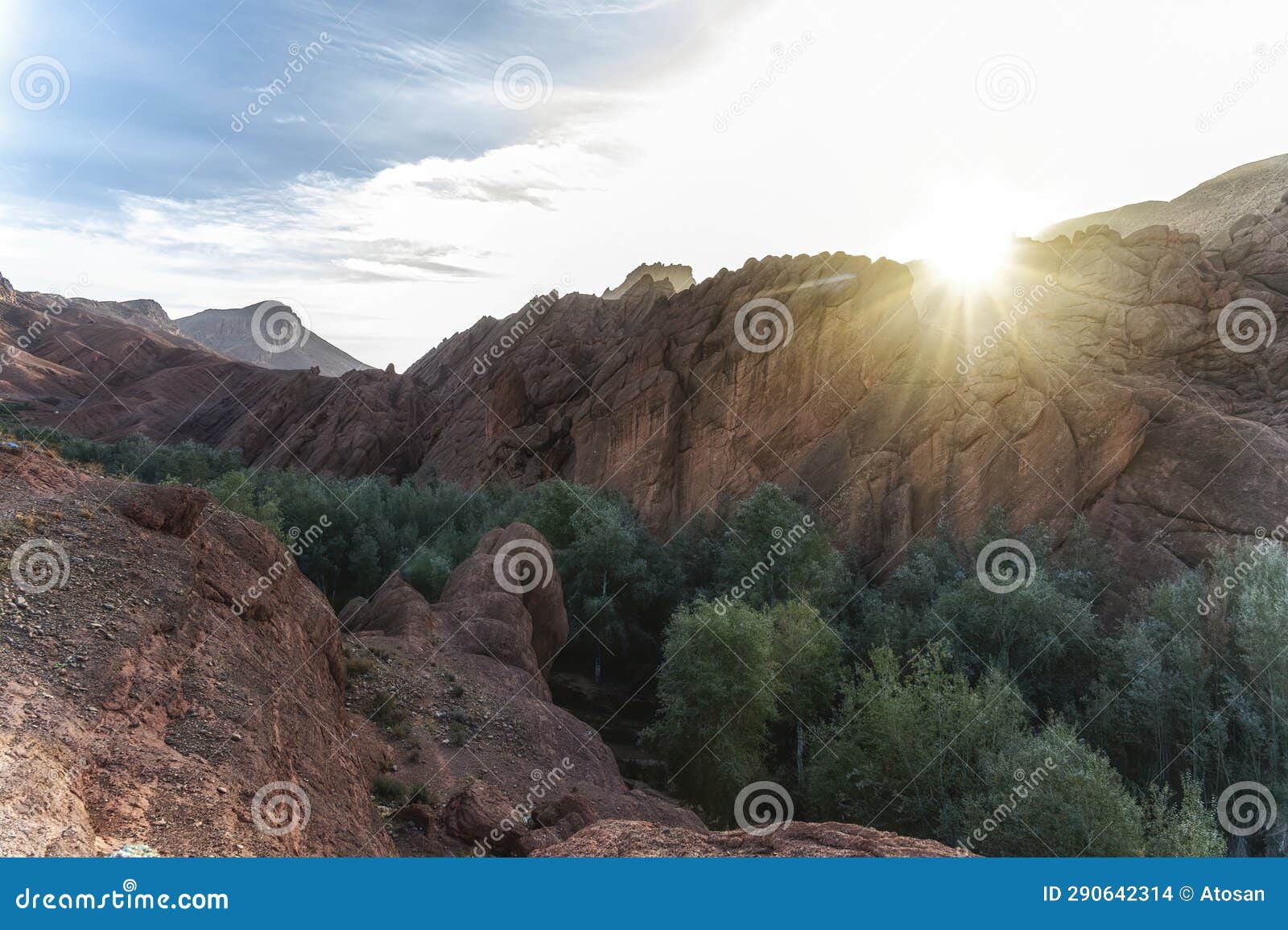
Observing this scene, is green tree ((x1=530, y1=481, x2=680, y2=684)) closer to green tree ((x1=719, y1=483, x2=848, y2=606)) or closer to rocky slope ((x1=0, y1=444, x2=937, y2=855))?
green tree ((x1=719, y1=483, x2=848, y2=606))

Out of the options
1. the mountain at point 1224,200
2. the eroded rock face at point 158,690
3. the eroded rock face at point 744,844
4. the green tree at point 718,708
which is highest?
the mountain at point 1224,200

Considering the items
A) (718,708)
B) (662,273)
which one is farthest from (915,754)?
(662,273)

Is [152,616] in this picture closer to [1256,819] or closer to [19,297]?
[1256,819]

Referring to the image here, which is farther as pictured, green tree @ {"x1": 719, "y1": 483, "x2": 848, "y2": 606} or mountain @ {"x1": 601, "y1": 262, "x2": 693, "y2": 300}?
mountain @ {"x1": 601, "y1": 262, "x2": 693, "y2": 300}

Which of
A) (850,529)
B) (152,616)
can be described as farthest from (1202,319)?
(152,616)

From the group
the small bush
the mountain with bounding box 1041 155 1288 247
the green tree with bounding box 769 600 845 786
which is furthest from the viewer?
the mountain with bounding box 1041 155 1288 247

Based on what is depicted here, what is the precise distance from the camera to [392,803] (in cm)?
1583

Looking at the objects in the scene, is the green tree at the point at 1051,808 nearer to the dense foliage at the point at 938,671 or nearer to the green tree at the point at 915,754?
the dense foliage at the point at 938,671

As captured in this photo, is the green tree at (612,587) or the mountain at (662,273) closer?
the green tree at (612,587)

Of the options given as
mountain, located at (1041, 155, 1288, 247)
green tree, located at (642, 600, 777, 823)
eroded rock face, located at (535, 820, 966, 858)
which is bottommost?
green tree, located at (642, 600, 777, 823)

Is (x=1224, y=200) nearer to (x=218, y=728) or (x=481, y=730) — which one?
(x=481, y=730)

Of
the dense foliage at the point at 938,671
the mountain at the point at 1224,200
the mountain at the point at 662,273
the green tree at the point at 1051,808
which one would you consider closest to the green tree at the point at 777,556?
the dense foliage at the point at 938,671

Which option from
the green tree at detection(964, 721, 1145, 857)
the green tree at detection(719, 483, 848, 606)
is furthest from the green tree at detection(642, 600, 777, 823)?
the green tree at detection(964, 721, 1145, 857)

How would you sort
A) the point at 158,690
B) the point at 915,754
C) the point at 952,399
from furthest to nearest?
1. the point at 952,399
2. the point at 915,754
3. the point at 158,690
